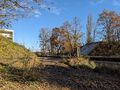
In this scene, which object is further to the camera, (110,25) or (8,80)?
(110,25)

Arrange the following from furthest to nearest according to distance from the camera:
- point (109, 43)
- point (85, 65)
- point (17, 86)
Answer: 1. point (109, 43)
2. point (85, 65)
3. point (17, 86)

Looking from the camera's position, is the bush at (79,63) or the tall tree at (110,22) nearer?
the bush at (79,63)

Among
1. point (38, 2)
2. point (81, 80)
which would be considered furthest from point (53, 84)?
point (38, 2)

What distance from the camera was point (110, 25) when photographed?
57.8 m

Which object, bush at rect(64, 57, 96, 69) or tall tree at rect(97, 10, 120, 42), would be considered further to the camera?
tall tree at rect(97, 10, 120, 42)

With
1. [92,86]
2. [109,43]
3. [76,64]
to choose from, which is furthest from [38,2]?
[109,43]

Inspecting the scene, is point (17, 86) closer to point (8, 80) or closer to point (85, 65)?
point (8, 80)

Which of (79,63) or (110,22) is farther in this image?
(110,22)

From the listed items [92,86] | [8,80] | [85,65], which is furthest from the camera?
[85,65]

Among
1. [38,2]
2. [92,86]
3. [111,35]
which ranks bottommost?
[92,86]

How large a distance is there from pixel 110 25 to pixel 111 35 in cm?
227

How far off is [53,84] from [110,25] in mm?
48790

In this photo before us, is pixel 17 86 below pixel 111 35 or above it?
below

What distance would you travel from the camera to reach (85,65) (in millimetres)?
18266
